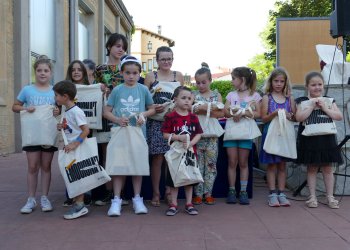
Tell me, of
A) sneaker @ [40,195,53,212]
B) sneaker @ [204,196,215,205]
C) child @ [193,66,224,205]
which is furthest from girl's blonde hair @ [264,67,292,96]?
sneaker @ [40,195,53,212]

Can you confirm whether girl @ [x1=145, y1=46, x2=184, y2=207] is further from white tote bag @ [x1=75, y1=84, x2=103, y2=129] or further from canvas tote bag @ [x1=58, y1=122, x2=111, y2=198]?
canvas tote bag @ [x1=58, y1=122, x2=111, y2=198]

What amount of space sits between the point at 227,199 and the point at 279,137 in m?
1.03

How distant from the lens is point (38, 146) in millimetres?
5453

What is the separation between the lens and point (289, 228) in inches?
186

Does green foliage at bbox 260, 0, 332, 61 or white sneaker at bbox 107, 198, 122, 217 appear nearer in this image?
white sneaker at bbox 107, 198, 122, 217

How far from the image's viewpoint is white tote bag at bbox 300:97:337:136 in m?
5.66

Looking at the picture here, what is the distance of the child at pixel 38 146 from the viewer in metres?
5.45

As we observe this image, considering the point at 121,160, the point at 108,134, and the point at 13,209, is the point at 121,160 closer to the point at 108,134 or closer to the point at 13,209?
the point at 108,134

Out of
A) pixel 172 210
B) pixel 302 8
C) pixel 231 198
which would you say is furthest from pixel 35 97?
pixel 302 8

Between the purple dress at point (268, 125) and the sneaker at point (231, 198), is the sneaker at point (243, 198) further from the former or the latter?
the purple dress at point (268, 125)

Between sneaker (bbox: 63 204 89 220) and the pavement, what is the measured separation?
0.23 ft

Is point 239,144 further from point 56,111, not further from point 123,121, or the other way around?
point 56,111

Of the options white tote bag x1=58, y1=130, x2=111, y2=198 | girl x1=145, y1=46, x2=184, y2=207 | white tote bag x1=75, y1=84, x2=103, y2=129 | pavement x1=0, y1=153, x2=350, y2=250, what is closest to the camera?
pavement x1=0, y1=153, x2=350, y2=250

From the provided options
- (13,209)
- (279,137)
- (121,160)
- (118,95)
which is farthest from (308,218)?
(13,209)
